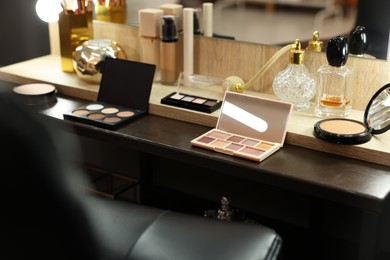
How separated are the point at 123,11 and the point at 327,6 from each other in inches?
26.2

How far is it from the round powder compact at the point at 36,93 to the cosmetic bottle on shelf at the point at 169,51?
0.32 meters

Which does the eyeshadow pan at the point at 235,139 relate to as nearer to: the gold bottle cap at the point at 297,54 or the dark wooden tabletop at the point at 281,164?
the dark wooden tabletop at the point at 281,164

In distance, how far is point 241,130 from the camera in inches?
59.4

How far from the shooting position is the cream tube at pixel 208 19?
175 centimetres

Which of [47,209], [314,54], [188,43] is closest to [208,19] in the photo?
[188,43]

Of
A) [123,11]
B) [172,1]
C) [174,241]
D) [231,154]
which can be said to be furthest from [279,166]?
[123,11]

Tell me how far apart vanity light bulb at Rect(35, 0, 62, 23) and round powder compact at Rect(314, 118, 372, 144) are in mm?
876

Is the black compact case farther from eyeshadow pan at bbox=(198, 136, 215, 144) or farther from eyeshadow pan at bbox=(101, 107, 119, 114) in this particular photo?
eyeshadow pan at bbox=(198, 136, 215, 144)

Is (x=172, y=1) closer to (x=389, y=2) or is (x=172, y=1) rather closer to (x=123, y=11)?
(x=123, y=11)

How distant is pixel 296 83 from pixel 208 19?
0.35 metres

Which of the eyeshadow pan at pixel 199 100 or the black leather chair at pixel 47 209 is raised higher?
the black leather chair at pixel 47 209

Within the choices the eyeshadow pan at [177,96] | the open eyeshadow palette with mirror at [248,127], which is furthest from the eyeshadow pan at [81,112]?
the open eyeshadow palette with mirror at [248,127]

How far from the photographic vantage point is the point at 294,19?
1616 millimetres

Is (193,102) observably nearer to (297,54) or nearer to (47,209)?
(297,54)
